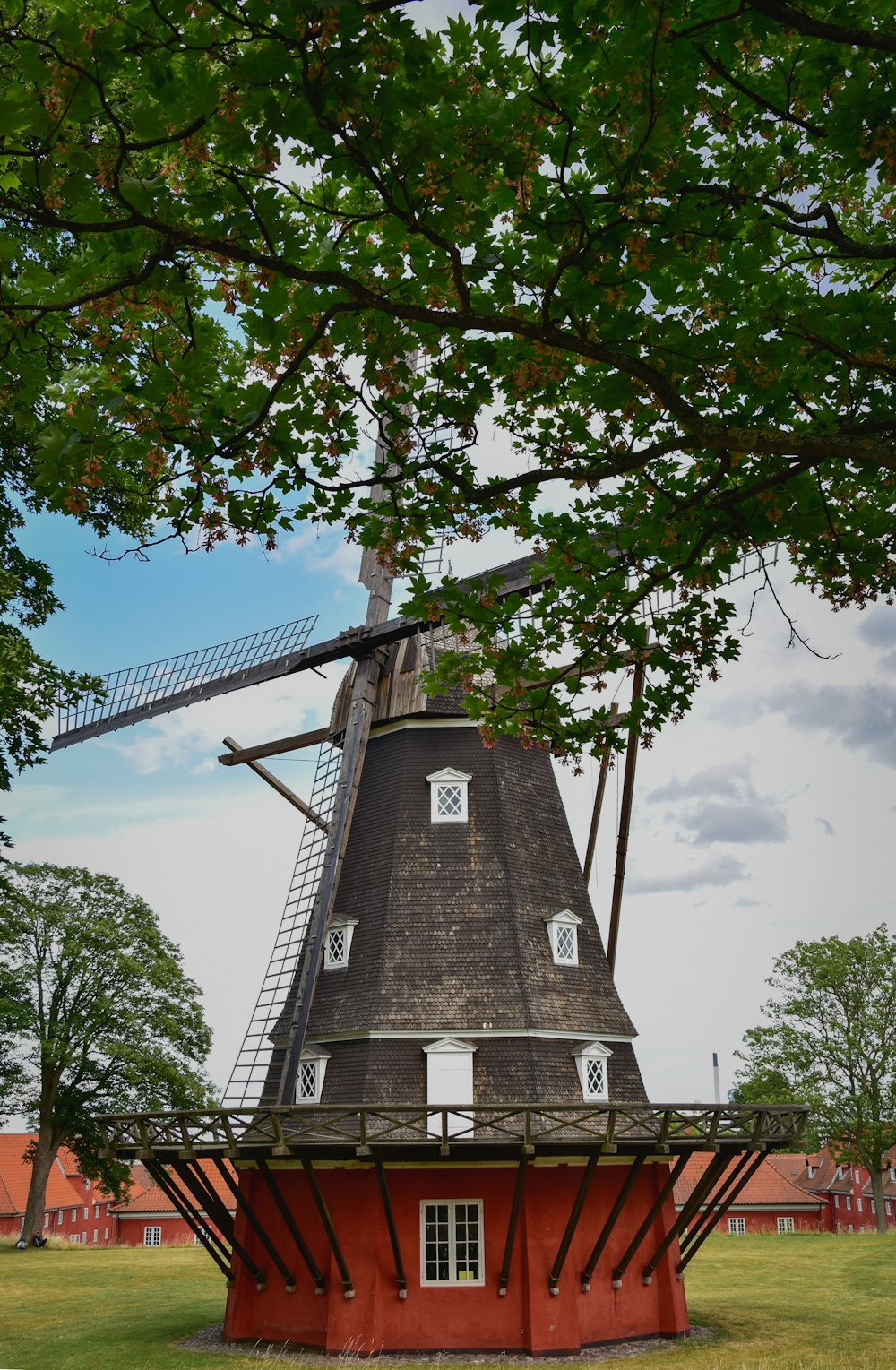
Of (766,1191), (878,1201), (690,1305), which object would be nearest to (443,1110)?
(690,1305)

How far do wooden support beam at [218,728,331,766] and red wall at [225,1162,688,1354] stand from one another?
21.8 feet

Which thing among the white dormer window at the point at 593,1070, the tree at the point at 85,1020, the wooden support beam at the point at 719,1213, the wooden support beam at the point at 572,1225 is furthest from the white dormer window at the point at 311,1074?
the tree at the point at 85,1020

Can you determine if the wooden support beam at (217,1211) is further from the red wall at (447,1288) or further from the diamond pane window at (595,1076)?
the diamond pane window at (595,1076)

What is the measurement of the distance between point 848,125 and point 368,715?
14.3 m

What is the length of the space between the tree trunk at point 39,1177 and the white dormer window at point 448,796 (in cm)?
2303

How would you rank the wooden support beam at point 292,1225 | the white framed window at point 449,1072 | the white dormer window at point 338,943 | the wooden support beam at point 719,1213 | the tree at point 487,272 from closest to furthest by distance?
the tree at point 487,272, the wooden support beam at point 292,1225, the white framed window at point 449,1072, the wooden support beam at point 719,1213, the white dormer window at point 338,943

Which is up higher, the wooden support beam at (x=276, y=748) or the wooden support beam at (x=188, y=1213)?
the wooden support beam at (x=276, y=748)

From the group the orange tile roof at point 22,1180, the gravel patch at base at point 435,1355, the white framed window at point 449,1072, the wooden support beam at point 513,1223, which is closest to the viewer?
the gravel patch at base at point 435,1355

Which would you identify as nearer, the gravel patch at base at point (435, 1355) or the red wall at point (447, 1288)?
the gravel patch at base at point (435, 1355)

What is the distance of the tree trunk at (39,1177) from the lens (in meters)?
33.5

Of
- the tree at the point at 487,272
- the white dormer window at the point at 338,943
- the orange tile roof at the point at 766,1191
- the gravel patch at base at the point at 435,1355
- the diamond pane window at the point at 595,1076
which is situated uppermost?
the tree at the point at 487,272

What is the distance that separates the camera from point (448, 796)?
18.2 m

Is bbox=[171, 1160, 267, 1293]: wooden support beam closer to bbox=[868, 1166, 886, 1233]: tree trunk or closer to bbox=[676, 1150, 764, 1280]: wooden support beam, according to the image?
bbox=[676, 1150, 764, 1280]: wooden support beam

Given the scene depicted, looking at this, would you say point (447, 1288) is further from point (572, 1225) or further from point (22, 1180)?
point (22, 1180)
